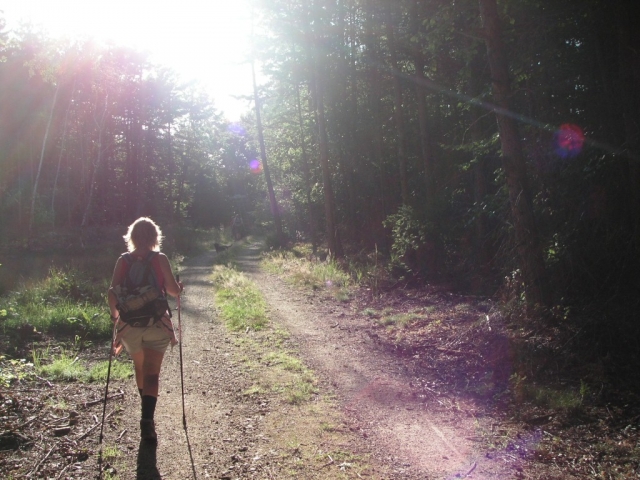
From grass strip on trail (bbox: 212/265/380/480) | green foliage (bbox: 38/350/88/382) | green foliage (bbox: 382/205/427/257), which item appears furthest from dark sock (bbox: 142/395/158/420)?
green foliage (bbox: 382/205/427/257)

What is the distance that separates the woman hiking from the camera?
4371 mm

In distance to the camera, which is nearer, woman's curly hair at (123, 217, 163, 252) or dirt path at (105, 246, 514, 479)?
dirt path at (105, 246, 514, 479)

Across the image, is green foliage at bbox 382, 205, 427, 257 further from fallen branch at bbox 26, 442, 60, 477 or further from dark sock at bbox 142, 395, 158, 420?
fallen branch at bbox 26, 442, 60, 477

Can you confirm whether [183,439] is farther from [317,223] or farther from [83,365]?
[317,223]

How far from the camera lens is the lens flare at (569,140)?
734 cm

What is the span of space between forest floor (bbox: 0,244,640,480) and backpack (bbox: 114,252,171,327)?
1.19 m

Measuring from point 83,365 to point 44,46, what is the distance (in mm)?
26931

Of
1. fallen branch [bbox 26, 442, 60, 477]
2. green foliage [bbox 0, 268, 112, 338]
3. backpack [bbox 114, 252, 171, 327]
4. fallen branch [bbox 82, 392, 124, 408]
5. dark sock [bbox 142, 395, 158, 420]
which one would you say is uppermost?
backpack [bbox 114, 252, 171, 327]

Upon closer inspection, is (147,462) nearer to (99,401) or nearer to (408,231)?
(99,401)

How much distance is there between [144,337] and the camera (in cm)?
446

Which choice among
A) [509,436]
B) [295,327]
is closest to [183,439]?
[509,436]

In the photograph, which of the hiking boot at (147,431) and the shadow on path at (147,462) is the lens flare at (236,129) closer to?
the hiking boot at (147,431)

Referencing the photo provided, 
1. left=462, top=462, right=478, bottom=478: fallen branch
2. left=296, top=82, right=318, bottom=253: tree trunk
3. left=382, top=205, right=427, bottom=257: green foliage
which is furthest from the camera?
left=296, top=82, right=318, bottom=253: tree trunk

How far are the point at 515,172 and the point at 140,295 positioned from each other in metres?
5.73
